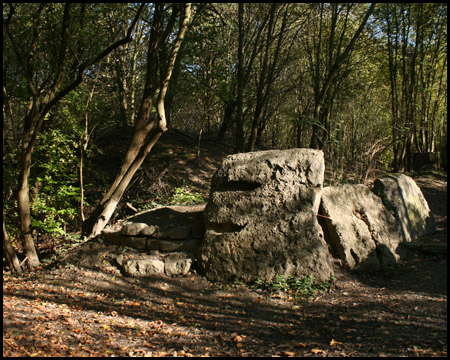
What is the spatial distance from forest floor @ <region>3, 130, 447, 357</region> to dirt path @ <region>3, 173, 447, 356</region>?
1 cm

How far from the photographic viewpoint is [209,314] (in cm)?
463

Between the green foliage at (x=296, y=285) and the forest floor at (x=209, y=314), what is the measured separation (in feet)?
0.34

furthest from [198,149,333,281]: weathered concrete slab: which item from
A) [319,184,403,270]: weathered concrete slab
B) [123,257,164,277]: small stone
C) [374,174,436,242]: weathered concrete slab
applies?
[374,174,436,242]: weathered concrete slab

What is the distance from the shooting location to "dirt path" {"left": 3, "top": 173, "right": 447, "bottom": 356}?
352 cm

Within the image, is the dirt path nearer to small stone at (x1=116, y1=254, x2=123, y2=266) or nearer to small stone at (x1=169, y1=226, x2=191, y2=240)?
small stone at (x1=116, y1=254, x2=123, y2=266)

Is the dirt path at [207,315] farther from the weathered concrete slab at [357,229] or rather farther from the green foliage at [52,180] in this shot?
the green foliage at [52,180]

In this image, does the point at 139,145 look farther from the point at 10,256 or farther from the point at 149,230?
the point at 10,256

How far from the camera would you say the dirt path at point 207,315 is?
3520mm

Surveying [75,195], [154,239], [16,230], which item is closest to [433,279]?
[154,239]

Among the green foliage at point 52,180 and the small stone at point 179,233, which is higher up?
the green foliage at point 52,180

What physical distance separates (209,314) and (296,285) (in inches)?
56.0

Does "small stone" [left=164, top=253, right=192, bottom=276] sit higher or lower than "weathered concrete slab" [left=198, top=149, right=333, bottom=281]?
lower

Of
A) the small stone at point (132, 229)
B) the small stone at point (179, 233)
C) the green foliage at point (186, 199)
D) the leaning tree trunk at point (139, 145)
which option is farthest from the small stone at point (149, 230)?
the green foliage at point (186, 199)

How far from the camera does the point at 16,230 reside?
301 inches
